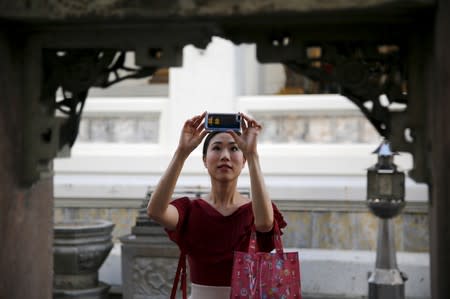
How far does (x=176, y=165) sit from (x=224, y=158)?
0.23m

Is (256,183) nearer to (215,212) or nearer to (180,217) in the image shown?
(215,212)

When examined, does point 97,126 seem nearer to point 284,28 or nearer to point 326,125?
point 326,125

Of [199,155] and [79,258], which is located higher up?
[199,155]

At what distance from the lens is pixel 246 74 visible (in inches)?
410

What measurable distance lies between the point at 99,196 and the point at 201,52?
194 centimetres

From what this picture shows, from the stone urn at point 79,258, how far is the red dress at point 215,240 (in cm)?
470

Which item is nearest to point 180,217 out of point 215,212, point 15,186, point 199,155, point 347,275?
point 215,212

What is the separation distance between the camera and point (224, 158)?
3.82m

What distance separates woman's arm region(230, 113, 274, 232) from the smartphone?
1.5 inches

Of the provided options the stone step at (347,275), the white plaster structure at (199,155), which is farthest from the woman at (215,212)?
the white plaster structure at (199,155)

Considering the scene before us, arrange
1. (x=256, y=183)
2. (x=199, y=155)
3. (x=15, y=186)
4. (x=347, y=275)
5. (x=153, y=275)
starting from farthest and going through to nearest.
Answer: (x=199, y=155), (x=347, y=275), (x=153, y=275), (x=15, y=186), (x=256, y=183)

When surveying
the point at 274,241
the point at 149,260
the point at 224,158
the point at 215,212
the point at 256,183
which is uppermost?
the point at 224,158

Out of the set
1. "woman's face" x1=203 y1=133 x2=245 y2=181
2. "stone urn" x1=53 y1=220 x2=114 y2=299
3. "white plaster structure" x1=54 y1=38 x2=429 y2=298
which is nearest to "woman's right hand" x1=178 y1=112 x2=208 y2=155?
"woman's face" x1=203 y1=133 x2=245 y2=181

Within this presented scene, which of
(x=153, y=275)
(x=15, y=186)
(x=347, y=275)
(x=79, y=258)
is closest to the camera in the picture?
(x=15, y=186)
